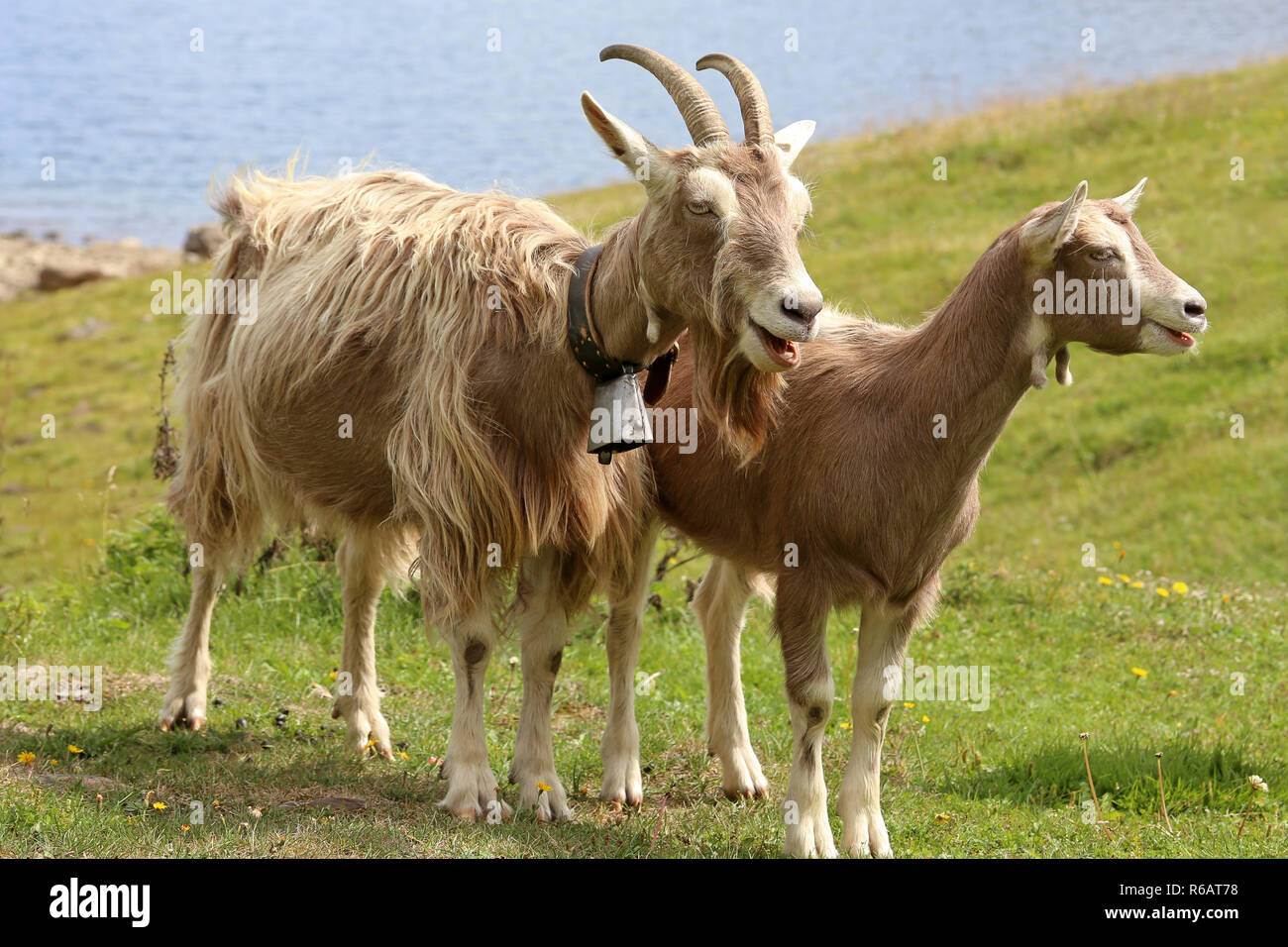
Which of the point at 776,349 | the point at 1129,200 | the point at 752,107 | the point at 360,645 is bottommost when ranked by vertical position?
the point at 360,645

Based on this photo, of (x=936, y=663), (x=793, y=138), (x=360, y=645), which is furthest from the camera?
(x=936, y=663)

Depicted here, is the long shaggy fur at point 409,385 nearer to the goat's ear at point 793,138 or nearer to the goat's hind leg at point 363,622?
the goat's hind leg at point 363,622

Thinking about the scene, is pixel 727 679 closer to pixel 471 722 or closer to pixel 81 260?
pixel 471 722

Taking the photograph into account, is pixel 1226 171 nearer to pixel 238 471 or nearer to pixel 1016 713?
pixel 1016 713

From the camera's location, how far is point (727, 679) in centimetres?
608

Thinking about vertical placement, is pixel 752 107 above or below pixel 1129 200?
above

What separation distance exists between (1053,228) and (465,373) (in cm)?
223

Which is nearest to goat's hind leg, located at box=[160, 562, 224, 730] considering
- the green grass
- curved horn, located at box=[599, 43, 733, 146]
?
the green grass

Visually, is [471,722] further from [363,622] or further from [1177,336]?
[1177,336]

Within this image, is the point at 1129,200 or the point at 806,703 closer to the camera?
the point at 1129,200

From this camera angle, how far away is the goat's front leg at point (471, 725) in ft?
17.3

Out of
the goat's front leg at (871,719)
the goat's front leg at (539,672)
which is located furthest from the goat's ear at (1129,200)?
the goat's front leg at (539,672)

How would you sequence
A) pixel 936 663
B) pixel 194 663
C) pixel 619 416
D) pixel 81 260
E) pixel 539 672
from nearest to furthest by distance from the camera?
pixel 619 416, pixel 539 672, pixel 194 663, pixel 936 663, pixel 81 260

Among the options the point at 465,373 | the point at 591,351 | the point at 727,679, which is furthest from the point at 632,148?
the point at 727,679
